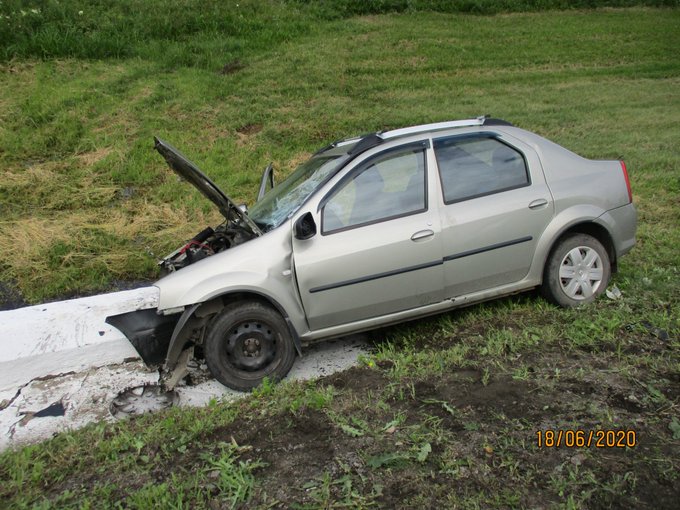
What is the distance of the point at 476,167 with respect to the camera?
4.95 metres

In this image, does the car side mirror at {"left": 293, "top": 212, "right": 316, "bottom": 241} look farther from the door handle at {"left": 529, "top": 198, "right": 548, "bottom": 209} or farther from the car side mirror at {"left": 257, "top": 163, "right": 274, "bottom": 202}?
the door handle at {"left": 529, "top": 198, "right": 548, "bottom": 209}

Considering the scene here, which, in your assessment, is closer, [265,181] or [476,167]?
[476,167]

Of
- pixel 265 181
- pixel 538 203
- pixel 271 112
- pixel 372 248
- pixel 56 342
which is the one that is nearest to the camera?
pixel 372 248

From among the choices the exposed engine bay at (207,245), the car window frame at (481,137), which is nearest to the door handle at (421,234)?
the car window frame at (481,137)

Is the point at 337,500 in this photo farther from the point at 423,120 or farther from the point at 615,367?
the point at 423,120

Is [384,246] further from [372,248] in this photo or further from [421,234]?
[421,234]

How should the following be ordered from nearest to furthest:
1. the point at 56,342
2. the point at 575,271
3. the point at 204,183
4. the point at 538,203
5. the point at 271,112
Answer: the point at 204,183 → the point at 538,203 → the point at 575,271 → the point at 56,342 → the point at 271,112

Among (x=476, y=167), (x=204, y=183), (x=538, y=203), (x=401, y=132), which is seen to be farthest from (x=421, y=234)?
(x=204, y=183)

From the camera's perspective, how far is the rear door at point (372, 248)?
14.8ft

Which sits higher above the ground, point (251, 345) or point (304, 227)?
point (304, 227)

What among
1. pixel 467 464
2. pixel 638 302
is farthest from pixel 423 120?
pixel 467 464

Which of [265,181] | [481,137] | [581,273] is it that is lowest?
[581,273]

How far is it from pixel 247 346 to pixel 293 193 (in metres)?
1.37
